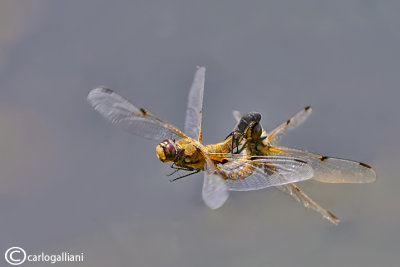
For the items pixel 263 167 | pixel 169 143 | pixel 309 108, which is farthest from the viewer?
pixel 309 108

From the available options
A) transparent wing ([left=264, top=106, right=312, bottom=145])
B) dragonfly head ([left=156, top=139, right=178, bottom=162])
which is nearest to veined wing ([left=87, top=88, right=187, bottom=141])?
dragonfly head ([left=156, top=139, right=178, bottom=162])

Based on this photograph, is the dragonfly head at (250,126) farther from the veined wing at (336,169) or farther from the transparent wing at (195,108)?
the veined wing at (336,169)

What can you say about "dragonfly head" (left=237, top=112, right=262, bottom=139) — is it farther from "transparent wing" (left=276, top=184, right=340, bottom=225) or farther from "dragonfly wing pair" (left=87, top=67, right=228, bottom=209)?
"transparent wing" (left=276, top=184, right=340, bottom=225)

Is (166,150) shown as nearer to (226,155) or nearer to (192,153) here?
(192,153)

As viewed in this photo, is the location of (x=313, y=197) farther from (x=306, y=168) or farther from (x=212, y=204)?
(x=212, y=204)

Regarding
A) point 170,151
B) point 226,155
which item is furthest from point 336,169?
point 170,151

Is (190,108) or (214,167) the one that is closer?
(214,167)

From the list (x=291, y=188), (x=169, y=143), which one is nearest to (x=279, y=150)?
(x=291, y=188)
